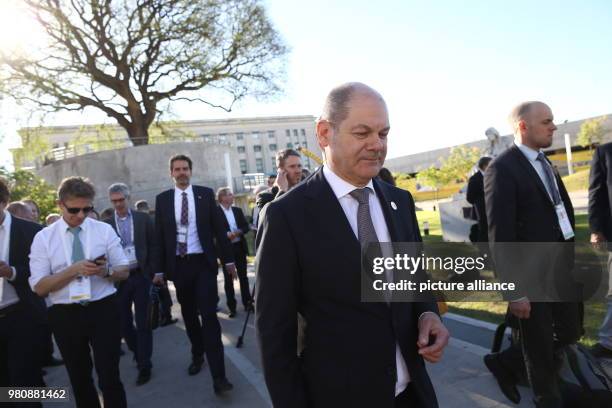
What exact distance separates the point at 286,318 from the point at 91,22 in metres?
26.7

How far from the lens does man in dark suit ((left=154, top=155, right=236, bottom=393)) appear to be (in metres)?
4.45

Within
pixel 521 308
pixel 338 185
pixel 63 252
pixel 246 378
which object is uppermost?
pixel 338 185

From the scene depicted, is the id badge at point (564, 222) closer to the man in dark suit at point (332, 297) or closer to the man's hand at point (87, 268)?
the man in dark suit at point (332, 297)

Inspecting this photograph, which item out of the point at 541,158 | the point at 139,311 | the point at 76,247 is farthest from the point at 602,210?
the point at 139,311

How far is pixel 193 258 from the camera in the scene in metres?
4.52

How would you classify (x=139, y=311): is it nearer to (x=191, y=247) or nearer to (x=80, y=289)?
(x=191, y=247)

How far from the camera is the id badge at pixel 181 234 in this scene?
4574 mm

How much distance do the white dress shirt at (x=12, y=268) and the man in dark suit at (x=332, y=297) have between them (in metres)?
2.88

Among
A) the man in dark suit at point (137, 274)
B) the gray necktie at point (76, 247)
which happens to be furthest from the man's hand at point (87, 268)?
the man in dark suit at point (137, 274)

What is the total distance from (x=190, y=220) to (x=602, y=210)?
4.17 metres

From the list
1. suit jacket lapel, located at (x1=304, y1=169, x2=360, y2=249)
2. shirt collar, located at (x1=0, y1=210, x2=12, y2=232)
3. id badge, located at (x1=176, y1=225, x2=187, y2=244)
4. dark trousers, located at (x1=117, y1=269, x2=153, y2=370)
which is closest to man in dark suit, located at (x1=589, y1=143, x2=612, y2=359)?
suit jacket lapel, located at (x1=304, y1=169, x2=360, y2=249)

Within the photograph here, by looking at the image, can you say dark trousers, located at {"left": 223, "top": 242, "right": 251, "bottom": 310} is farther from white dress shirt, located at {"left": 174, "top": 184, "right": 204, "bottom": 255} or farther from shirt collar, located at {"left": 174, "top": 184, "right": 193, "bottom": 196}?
shirt collar, located at {"left": 174, "top": 184, "right": 193, "bottom": 196}

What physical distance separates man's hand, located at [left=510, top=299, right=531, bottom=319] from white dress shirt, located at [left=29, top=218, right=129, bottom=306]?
3180 mm

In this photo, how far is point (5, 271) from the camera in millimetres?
3348
